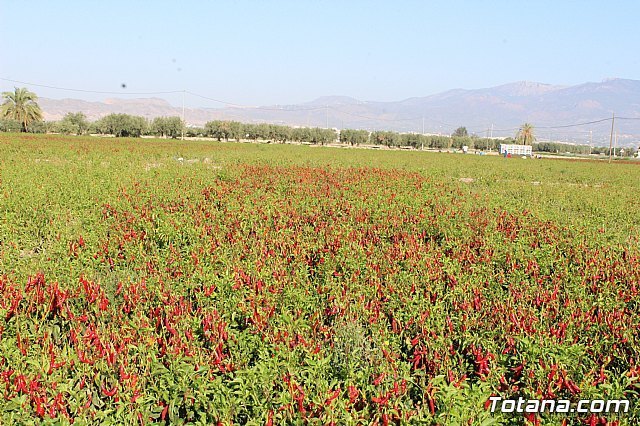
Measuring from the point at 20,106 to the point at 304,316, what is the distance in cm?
9051

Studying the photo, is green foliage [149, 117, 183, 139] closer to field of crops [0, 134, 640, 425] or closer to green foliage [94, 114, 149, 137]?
green foliage [94, 114, 149, 137]

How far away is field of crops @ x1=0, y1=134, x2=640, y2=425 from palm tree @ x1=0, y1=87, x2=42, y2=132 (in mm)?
83643

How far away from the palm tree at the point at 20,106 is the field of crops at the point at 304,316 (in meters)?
83.6

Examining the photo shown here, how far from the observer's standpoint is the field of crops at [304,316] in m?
2.82

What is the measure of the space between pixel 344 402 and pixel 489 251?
13.2 ft

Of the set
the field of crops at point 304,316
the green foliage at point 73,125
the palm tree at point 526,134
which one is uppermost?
the palm tree at point 526,134

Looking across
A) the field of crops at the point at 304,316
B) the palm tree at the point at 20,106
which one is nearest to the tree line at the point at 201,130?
the palm tree at the point at 20,106

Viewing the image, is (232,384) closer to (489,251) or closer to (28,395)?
(28,395)

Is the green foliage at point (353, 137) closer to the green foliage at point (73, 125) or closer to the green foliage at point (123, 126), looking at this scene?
the green foliage at point (123, 126)

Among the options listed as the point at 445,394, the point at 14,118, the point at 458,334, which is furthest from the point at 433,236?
the point at 14,118

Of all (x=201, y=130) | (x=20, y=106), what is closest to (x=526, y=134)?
(x=201, y=130)

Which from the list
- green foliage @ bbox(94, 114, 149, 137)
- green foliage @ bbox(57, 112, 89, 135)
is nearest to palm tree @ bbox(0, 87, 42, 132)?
green foliage @ bbox(57, 112, 89, 135)

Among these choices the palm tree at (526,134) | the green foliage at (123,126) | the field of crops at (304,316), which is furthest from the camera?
the palm tree at (526,134)

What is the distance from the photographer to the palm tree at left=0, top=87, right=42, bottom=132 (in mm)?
76625
